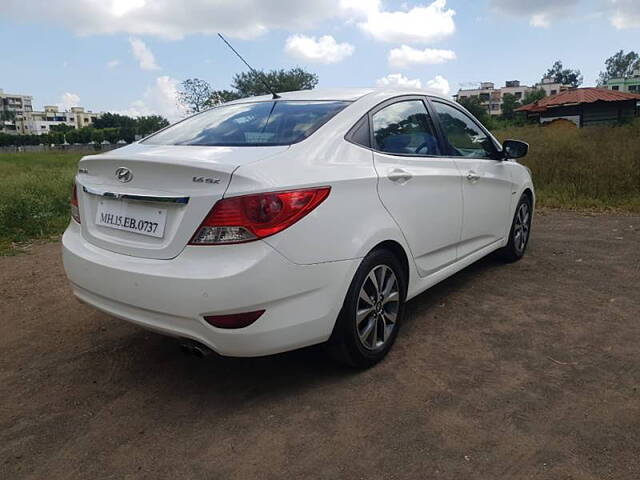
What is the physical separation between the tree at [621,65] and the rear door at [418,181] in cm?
12038

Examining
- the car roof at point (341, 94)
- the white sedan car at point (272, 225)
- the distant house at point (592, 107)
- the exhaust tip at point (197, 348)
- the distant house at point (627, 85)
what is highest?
the distant house at point (627, 85)

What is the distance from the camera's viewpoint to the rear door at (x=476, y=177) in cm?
388

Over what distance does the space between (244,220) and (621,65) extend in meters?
129

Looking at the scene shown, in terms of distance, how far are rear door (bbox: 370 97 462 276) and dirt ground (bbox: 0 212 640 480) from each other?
61 cm

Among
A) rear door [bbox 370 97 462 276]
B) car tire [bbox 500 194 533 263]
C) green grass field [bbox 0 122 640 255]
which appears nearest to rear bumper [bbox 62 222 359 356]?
rear door [bbox 370 97 462 276]

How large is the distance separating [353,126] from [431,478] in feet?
6.03

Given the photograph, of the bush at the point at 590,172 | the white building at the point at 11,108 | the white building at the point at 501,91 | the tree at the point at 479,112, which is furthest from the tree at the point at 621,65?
the white building at the point at 11,108

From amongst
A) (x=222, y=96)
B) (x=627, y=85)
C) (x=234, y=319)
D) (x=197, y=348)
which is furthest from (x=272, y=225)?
(x=627, y=85)

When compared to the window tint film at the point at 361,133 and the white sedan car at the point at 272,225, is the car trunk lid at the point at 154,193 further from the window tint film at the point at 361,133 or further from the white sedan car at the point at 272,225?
the window tint film at the point at 361,133

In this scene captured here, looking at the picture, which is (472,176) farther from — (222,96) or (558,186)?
(222,96)

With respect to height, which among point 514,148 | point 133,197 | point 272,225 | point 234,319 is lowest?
point 234,319

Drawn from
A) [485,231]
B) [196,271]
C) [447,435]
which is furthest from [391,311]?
[485,231]

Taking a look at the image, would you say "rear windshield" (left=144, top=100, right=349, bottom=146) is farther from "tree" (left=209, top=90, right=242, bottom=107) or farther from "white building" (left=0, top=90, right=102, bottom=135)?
"white building" (left=0, top=90, right=102, bottom=135)

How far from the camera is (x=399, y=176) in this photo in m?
3.08
